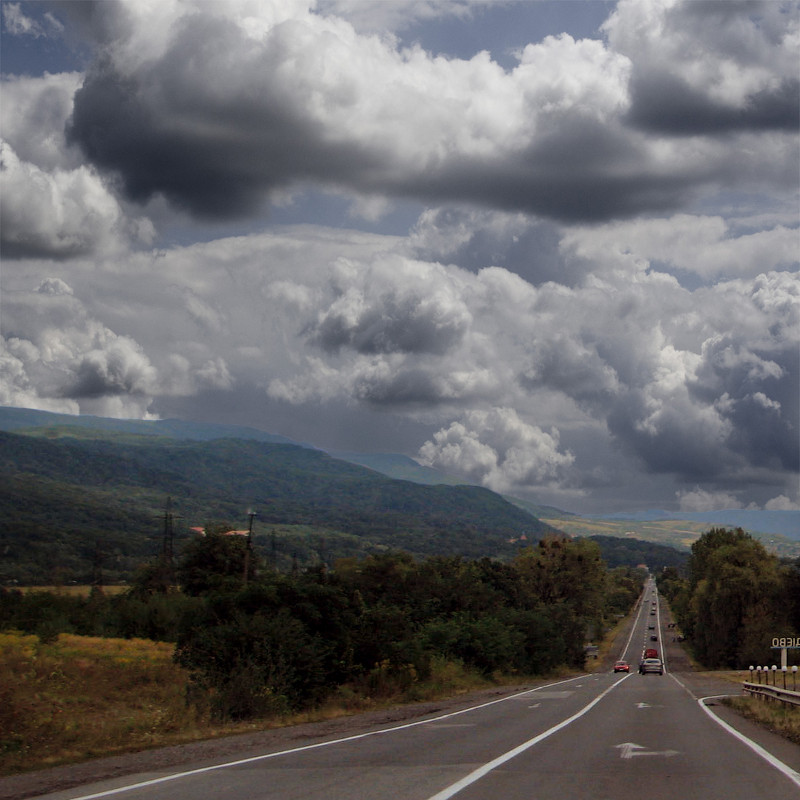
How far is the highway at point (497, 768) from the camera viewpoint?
11758mm

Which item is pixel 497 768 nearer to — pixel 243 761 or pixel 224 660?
pixel 243 761

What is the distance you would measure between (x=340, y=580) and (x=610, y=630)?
150 metres

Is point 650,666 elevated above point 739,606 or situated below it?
below

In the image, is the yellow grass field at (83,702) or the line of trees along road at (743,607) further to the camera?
the line of trees along road at (743,607)

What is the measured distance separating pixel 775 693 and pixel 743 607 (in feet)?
227

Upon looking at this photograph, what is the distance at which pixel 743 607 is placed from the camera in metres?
91.9

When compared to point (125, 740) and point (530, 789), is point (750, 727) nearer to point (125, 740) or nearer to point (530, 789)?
point (530, 789)

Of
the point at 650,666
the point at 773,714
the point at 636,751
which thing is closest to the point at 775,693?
the point at 773,714

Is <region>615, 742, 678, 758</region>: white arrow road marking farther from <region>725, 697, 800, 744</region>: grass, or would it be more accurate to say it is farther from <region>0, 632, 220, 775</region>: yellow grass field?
<region>0, 632, 220, 775</region>: yellow grass field

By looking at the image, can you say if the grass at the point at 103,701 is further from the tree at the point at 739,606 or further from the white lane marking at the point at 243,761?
the tree at the point at 739,606

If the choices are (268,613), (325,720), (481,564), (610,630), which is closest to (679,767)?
(325,720)

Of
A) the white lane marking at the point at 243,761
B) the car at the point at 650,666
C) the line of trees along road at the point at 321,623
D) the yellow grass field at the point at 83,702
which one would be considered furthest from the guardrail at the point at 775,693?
the car at the point at 650,666

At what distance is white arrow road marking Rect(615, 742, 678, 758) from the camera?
16109 millimetres

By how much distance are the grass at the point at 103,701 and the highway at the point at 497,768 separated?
352 cm
